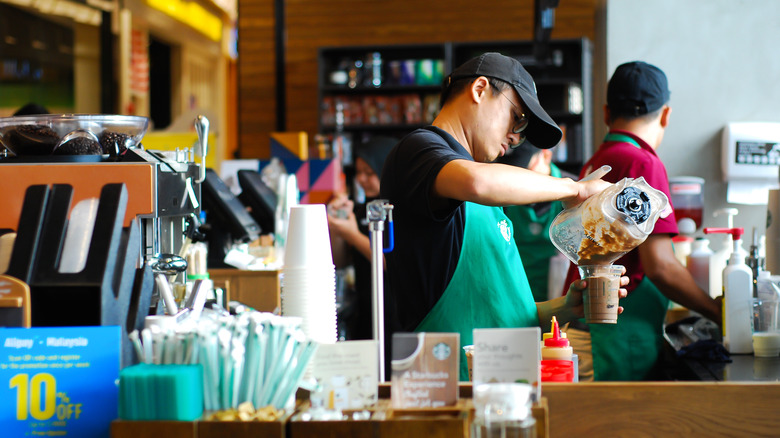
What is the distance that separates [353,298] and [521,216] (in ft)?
3.40

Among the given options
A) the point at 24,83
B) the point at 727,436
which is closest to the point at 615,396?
the point at 727,436

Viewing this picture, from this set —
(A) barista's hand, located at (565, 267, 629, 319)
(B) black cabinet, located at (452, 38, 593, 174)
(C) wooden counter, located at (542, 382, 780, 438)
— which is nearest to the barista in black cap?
(A) barista's hand, located at (565, 267, 629, 319)

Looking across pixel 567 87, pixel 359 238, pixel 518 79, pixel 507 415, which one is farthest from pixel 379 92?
pixel 507 415

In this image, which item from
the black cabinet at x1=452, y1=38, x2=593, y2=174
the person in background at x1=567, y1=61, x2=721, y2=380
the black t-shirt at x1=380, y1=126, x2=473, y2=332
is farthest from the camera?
the black cabinet at x1=452, y1=38, x2=593, y2=174

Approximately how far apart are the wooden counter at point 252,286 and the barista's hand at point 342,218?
85 cm

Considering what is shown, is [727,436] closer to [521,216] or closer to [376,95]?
[521,216]

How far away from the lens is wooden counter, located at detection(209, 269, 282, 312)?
315 centimetres

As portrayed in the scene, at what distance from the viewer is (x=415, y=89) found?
7449 millimetres

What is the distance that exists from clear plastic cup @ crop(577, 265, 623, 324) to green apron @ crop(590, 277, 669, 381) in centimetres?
90

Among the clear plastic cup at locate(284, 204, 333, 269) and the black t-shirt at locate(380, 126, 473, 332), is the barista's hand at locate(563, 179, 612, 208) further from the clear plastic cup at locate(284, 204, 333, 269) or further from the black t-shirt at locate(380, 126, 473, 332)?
the clear plastic cup at locate(284, 204, 333, 269)

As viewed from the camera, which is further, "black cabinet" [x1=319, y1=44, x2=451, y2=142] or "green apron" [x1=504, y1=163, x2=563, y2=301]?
"black cabinet" [x1=319, y1=44, x2=451, y2=142]

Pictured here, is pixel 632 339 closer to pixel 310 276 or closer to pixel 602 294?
pixel 602 294

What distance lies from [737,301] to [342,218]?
2113 millimetres

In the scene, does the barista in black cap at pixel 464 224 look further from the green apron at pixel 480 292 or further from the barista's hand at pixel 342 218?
the barista's hand at pixel 342 218
